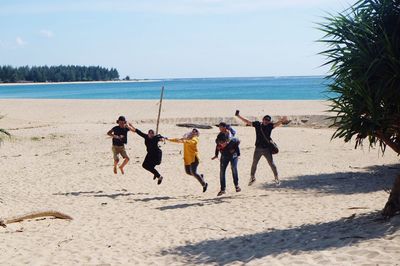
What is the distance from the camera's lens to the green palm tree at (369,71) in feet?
26.0

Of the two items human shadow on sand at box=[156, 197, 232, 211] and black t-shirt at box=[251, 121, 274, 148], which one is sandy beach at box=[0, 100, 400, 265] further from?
black t-shirt at box=[251, 121, 274, 148]

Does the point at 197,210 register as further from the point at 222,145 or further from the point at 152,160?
the point at 152,160

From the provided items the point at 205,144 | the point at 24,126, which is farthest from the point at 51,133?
the point at 205,144

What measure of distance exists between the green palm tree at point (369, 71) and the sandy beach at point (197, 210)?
144cm

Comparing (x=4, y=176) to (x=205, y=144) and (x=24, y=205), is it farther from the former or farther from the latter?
(x=205, y=144)

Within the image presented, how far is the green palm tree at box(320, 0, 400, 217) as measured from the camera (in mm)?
7918

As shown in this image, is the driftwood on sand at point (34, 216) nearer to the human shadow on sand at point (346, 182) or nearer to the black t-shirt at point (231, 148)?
the black t-shirt at point (231, 148)

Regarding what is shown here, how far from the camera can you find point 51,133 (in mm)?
27750

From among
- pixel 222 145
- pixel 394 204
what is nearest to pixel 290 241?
pixel 394 204

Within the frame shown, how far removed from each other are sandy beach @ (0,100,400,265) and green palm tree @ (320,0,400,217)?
144 cm

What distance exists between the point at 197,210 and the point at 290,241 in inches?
136

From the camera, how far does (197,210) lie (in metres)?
11.4

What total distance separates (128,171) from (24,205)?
4905mm

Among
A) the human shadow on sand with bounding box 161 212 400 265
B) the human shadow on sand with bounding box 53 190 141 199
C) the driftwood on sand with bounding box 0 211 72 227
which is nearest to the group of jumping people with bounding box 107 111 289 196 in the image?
the human shadow on sand with bounding box 53 190 141 199
